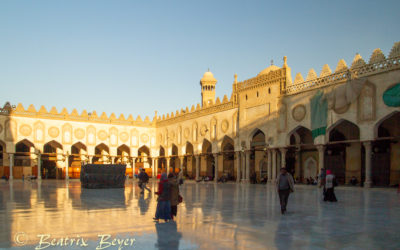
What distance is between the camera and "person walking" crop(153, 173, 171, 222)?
7840 mm

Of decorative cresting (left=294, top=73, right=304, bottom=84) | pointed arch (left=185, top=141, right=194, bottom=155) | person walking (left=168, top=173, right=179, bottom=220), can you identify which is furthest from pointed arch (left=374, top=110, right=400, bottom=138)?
pointed arch (left=185, top=141, right=194, bottom=155)

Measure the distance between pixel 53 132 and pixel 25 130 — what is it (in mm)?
2551

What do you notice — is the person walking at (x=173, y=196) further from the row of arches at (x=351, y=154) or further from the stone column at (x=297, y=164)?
the stone column at (x=297, y=164)

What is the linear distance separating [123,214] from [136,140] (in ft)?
109

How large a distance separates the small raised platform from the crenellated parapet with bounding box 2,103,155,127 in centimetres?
1895

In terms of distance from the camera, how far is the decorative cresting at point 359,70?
19594 millimetres

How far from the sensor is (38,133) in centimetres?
3616

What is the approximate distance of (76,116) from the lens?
38.6m

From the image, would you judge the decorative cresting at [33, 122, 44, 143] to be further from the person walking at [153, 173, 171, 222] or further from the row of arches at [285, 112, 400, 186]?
the person walking at [153, 173, 171, 222]

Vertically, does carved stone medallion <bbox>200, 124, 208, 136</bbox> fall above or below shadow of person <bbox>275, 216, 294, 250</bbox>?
above

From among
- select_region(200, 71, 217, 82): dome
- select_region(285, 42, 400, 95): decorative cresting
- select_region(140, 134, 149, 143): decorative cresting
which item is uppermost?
select_region(200, 71, 217, 82): dome

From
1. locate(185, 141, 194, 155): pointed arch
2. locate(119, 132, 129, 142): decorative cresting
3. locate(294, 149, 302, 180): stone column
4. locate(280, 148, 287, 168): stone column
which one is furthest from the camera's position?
locate(119, 132, 129, 142): decorative cresting

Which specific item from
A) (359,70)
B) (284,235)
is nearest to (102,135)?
(359,70)

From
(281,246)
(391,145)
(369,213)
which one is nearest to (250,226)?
(281,246)
